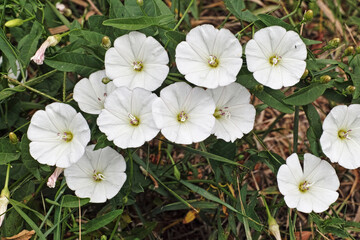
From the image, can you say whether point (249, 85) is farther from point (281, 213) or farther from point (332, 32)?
point (332, 32)

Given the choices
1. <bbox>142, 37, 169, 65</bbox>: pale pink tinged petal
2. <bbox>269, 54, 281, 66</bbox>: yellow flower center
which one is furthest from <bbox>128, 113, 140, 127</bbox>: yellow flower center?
<bbox>269, 54, 281, 66</bbox>: yellow flower center

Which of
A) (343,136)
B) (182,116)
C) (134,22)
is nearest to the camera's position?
(134,22)

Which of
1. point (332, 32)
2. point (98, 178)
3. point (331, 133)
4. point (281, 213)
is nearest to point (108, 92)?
point (98, 178)

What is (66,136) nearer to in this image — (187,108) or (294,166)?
(187,108)

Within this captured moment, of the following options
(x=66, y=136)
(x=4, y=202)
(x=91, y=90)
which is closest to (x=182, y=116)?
(x=91, y=90)

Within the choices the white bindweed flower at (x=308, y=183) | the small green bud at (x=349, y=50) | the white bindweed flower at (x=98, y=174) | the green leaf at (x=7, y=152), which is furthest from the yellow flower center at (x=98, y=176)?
the small green bud at (x=349, y=50)

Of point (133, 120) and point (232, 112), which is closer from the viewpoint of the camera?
point (133, 120)
